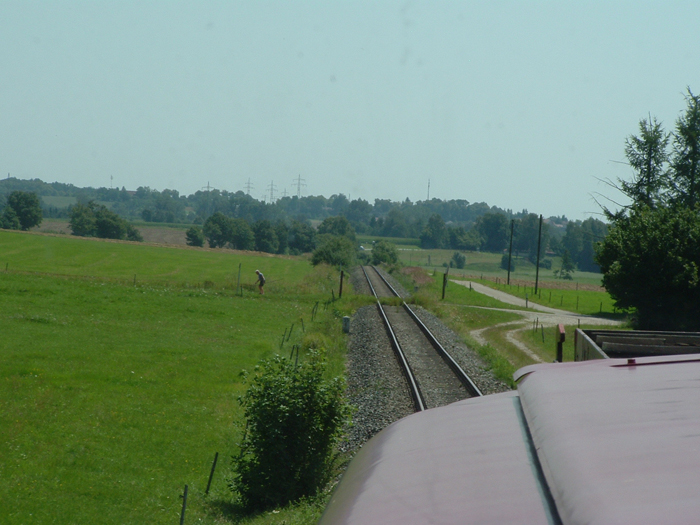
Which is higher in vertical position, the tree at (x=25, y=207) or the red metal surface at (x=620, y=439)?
the tree at (x=25, y=207)

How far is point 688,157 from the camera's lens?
4356 cm

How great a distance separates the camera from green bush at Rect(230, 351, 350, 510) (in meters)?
9.45

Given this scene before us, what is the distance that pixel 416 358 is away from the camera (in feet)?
65.7

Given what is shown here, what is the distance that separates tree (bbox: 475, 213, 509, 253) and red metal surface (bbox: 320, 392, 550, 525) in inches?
7632

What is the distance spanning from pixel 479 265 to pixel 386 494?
153452 millimetres

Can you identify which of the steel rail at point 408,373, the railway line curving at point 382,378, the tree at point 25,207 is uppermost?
the tree at point 25,207

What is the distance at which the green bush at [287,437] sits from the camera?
31.0 feet

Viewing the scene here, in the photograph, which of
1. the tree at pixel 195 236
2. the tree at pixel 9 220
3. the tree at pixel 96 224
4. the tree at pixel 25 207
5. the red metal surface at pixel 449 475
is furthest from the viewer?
the tree at pixel 195 236

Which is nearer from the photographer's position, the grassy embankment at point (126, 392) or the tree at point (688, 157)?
the grassy embankment at point (126, 392)

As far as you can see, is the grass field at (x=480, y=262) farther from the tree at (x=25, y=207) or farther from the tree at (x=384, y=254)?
the tree at (x=25, y=207)

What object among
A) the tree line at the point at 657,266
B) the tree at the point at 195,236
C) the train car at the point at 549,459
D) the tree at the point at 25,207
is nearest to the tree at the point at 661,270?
the tree line at the point at 657,266

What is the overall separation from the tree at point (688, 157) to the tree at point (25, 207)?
11861cm

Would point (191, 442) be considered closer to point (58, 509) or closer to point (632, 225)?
point (58, 509)

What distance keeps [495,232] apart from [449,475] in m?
200
